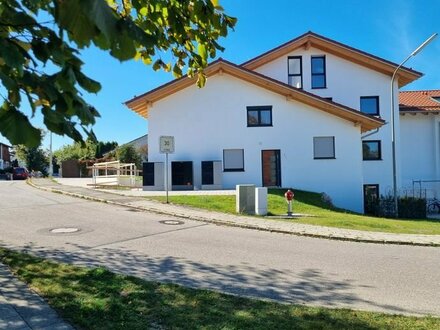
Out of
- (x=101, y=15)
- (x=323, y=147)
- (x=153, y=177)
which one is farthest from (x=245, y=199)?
(x=101, y=15)

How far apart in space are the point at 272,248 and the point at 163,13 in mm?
6589

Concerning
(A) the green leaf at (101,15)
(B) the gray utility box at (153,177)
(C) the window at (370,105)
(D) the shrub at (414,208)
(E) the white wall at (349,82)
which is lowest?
(D) the shrub at (414,208)

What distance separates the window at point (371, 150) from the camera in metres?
27.2

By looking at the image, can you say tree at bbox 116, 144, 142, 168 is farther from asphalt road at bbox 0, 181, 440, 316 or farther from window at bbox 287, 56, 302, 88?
asphalt road at bbox 0, 181, 440, 316

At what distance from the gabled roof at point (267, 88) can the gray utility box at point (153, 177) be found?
3.56 metres

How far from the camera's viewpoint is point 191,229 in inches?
456

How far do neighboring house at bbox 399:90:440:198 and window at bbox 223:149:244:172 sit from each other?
39.8 feet

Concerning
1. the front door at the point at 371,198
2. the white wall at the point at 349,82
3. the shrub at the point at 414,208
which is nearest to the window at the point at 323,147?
the front door at the point at 371,198

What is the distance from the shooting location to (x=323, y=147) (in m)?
23.9

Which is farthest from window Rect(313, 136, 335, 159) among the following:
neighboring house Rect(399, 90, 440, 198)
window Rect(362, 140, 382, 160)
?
neighboring house Rect(399, 90, 440, 198)

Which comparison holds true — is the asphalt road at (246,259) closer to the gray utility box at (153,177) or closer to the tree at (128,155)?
the gray utility box at (153,177)

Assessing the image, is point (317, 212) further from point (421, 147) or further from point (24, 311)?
point (421, 147)

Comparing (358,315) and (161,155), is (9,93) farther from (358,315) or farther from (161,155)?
(161,155)

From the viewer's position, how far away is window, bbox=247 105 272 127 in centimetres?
2409
